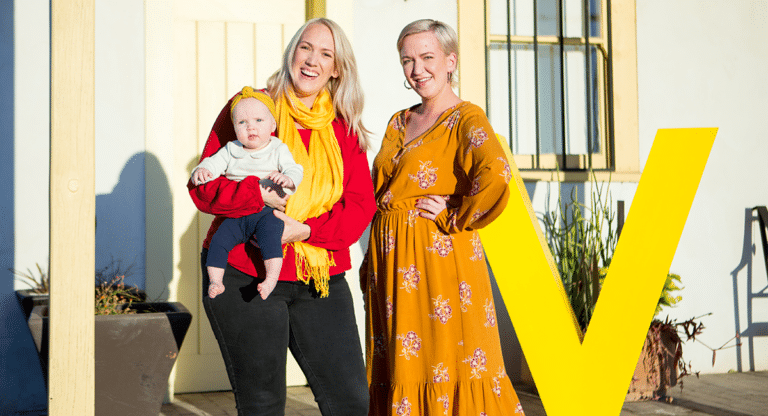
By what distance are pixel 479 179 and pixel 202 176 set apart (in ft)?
3.37

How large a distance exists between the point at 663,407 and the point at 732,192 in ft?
6.15

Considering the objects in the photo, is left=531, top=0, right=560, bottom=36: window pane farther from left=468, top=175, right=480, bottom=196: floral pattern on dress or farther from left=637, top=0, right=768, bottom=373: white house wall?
left=468, top=175, right=480, bottom=196: floral pattern on dress

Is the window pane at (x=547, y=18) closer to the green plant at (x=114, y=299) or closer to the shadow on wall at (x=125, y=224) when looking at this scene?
the shadow on wall at (x=125, y=224)

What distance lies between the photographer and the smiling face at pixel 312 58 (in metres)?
2.15

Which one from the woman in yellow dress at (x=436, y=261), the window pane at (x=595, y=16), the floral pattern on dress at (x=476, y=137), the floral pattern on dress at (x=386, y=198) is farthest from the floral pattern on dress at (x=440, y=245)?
the window pane at (x=595, y=16)

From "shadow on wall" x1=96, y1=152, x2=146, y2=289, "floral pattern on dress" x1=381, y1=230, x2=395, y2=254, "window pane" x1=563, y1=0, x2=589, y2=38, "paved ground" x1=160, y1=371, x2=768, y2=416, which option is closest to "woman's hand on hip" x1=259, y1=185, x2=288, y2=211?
"floral pattern on dress" x1=381, y1=230, x2=395, y2=254

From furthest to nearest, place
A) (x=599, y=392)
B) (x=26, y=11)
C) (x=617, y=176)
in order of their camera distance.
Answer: (x=617, y=176), (x=26, y=11), (x=599, y=392)

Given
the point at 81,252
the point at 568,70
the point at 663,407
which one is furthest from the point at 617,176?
the point at 81,252

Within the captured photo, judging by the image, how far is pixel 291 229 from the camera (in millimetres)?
2014

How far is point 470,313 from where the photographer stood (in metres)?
2.51

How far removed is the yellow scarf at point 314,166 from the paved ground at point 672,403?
192 cm

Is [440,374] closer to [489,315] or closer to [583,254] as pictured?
[489,315]

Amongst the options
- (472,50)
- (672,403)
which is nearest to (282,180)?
(472,50)

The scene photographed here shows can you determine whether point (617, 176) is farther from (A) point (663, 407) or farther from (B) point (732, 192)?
(A) point (663, 407)
